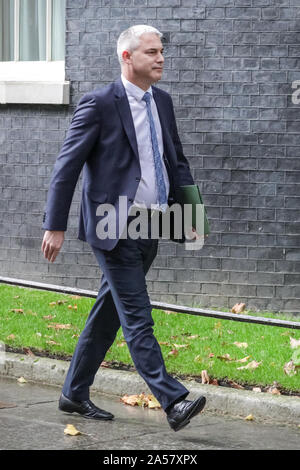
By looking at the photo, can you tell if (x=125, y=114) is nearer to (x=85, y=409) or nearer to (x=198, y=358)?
(x=85, y=409)

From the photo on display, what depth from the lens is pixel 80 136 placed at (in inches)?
218

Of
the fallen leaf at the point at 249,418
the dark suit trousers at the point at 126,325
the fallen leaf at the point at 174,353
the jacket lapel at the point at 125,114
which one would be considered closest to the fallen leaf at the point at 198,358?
the fallen leaf at the point at 174,353

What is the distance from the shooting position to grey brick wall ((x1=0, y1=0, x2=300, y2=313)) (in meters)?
9.51

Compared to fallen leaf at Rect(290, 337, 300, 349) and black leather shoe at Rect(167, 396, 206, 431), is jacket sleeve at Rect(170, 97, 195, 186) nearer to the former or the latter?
black leather shoe at Rect(167, 396, 206, 431)

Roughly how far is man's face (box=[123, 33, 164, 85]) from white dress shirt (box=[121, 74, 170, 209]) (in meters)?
0.11

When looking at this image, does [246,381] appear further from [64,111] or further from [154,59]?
[64,111]

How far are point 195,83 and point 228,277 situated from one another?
1904 millimetres

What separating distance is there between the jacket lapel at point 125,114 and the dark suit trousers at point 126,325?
0.55m

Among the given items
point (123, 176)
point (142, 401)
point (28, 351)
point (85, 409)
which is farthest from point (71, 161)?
point (28, 351)

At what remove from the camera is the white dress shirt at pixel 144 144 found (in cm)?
557

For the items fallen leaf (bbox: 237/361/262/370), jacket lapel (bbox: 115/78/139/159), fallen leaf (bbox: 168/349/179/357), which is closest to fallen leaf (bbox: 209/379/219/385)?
fallen leaf (bbox: 237/361/262/370)

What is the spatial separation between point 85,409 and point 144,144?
1.57 metres
